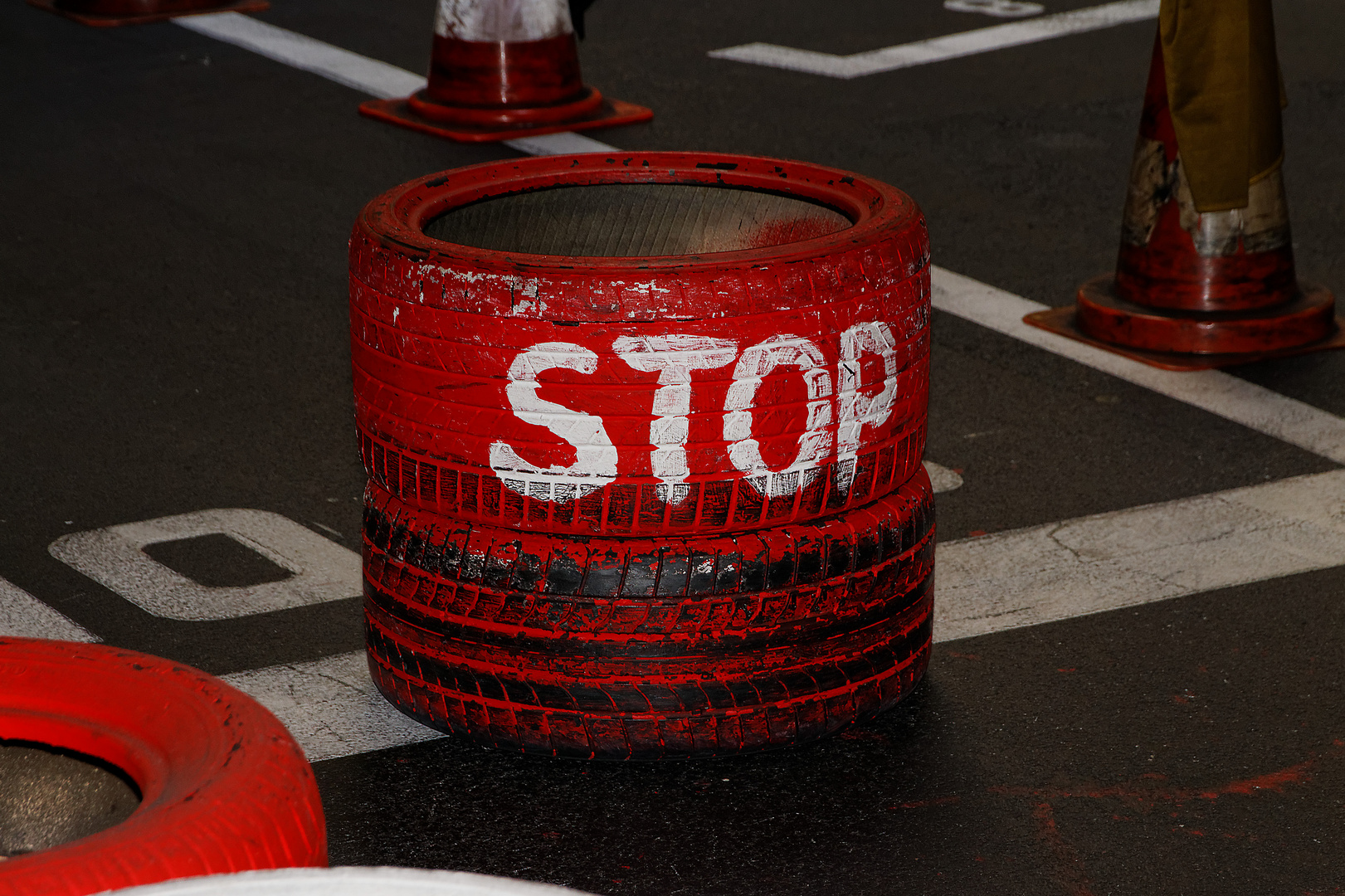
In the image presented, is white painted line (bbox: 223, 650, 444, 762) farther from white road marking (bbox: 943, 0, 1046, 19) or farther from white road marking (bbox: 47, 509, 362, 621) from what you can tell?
white road marking (bbox: 943, 0, 1046, 19)

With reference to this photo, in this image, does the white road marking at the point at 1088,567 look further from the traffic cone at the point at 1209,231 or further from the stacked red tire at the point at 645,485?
the traffic cone at the point at 1209,231

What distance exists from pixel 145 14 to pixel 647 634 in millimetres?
10288

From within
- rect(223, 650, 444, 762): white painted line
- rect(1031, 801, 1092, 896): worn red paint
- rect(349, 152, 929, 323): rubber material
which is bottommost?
rect(223, 650, 444, 762): white painted line

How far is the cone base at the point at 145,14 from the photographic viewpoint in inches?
476

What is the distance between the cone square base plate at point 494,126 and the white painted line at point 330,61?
0.07 meters

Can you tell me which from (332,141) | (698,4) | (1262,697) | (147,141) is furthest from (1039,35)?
(1262,697)

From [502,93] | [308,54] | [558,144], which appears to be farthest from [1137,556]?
[308,54]

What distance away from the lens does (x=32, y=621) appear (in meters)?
3.92

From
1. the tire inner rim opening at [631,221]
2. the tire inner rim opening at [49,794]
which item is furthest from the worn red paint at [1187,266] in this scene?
the tire inner rim opening at [49,794]

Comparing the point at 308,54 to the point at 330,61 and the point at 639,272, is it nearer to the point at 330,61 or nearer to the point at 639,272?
the point at 330,61

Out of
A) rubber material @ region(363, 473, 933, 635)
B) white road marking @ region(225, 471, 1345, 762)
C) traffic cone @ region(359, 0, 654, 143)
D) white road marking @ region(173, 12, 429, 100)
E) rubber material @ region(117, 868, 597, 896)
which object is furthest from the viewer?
white road marking @ region(173, 12, 429, 100)

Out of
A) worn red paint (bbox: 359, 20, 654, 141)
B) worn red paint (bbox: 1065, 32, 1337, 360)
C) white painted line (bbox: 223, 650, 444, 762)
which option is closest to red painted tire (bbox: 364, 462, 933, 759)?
white painted line (bbox: 223, 650, 444, 762)

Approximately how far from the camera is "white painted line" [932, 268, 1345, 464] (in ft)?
16.7

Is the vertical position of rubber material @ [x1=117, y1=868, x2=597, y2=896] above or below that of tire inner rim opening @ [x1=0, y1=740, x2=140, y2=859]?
above
